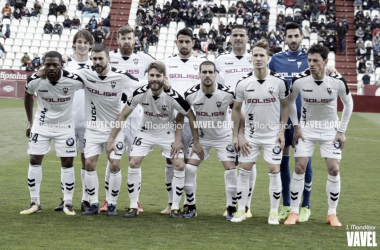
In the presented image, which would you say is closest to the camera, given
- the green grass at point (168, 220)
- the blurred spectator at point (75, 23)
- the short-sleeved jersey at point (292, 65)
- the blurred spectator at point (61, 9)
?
the green grass at point (168, 220)

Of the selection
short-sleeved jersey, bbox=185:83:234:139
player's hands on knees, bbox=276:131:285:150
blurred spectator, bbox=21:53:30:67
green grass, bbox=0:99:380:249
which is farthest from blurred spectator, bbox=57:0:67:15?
player's hands on knees, bbox=276:131:285:150

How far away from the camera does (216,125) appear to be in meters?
8.17

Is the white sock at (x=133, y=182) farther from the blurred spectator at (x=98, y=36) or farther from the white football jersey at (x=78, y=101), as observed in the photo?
the blurred spectator at (x=98, y=36)

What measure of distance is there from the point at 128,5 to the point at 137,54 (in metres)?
29.5

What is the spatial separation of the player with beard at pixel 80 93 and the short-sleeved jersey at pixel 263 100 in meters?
2.29

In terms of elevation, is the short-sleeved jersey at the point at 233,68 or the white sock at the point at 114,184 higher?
the short-sleeved jersey at the point at 233,68

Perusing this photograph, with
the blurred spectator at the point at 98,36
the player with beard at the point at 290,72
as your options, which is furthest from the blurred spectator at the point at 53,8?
the player with beard at the point at 290,72

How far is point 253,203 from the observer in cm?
930

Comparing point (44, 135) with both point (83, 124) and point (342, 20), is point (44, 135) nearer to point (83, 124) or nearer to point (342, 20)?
point (83, 124)

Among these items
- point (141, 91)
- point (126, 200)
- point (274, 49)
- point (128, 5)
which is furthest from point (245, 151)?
point (128, 5)

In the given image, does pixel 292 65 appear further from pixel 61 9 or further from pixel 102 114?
pixel 61 9

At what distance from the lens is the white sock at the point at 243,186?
7.84 metres

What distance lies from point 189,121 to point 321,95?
1805 mm

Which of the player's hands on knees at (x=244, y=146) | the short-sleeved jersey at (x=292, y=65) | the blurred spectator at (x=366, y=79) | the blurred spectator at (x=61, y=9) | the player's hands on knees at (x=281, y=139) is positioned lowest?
the blurred spectator at (x=366, y=79)
